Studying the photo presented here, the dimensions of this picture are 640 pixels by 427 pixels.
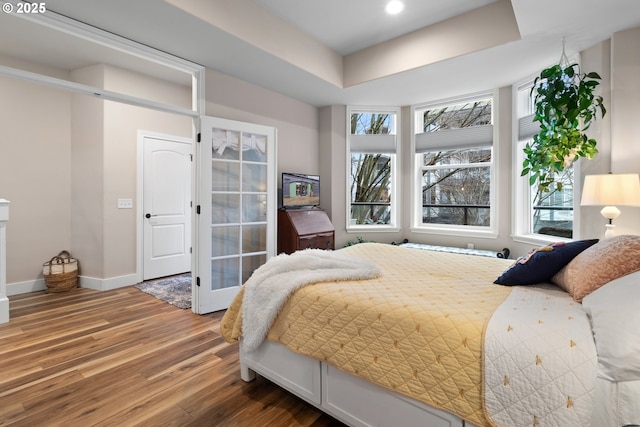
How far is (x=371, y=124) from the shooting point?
4.95 m

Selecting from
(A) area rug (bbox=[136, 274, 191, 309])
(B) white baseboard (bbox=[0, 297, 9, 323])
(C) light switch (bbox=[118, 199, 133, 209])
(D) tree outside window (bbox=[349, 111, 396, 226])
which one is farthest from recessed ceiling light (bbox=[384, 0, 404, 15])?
(B) white baseboard (bbox=[0, 297, 9, 323])

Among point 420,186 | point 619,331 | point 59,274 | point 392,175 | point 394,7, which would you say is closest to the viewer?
point 619,331

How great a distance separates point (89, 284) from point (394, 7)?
4746 millimetres

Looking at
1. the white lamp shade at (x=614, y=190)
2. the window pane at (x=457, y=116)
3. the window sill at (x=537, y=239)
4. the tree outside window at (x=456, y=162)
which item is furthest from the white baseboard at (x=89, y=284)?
the white lamp shade at (x=614, y=190)

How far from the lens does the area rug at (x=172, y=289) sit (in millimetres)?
3562

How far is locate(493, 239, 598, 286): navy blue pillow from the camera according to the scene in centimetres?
159

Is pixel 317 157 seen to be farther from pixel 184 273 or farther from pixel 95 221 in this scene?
pixel 95 221

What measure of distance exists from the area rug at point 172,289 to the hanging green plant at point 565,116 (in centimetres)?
393

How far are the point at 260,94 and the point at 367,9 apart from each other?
158 centimetres

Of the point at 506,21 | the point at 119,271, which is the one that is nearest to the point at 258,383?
the point at 119,271

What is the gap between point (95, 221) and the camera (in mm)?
3967

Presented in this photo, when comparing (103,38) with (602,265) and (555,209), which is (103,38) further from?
(555,209)

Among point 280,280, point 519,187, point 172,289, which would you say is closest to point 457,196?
point 519,187

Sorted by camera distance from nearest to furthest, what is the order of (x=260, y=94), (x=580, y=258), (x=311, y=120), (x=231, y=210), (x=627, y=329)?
1. (x=627, y=329)
2. (x=580, y=258)
3. (x=231, y=210)
4. (x=260, y=94)
5. (x=311, y=120)
